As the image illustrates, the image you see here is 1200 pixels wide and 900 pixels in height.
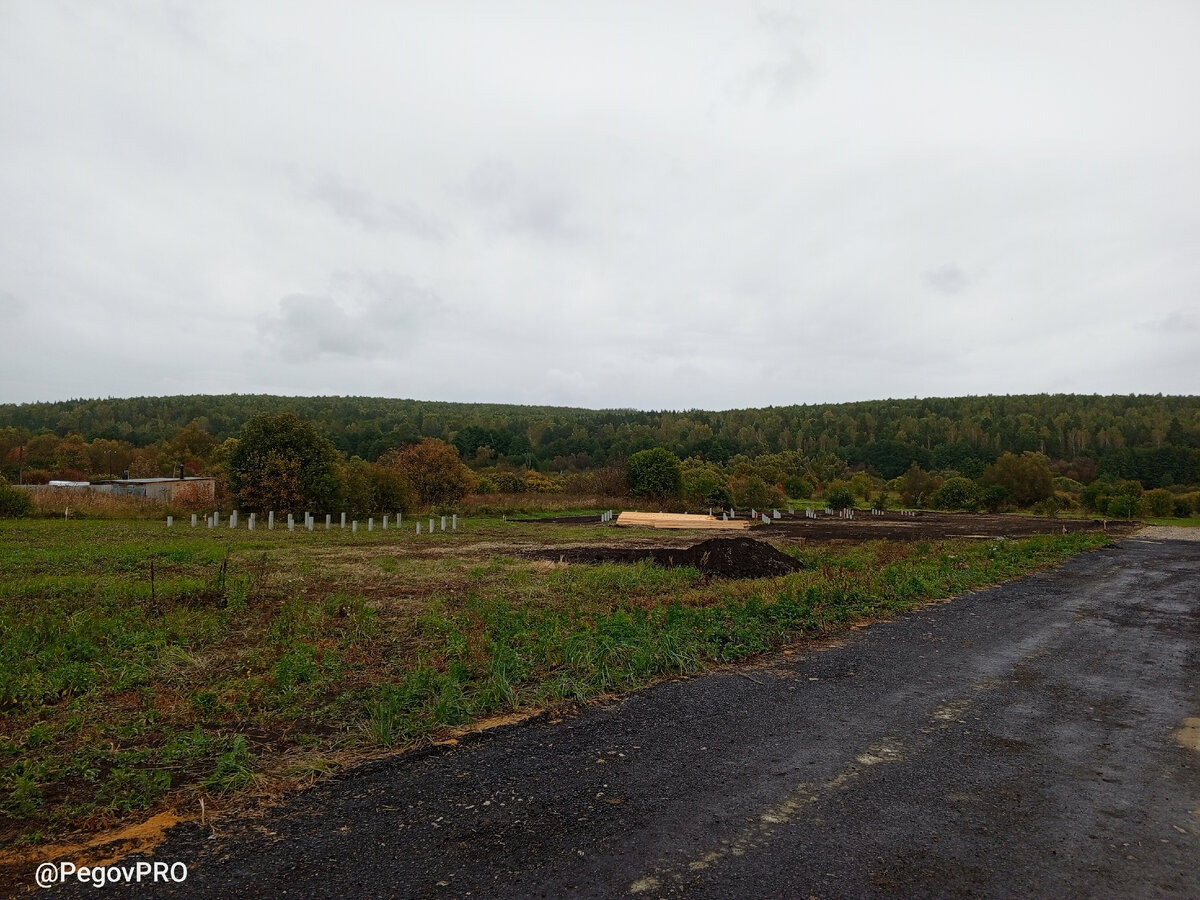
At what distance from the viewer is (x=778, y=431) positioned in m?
128

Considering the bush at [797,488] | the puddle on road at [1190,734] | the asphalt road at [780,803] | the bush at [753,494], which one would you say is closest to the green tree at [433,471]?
the bush at [753,494]

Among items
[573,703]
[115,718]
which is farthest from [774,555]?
[115,718]

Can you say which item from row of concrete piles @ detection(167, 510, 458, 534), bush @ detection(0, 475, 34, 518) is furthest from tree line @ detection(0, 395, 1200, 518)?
bush @ detection(0, 475, 34, 518)

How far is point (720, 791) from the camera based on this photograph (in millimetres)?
4352

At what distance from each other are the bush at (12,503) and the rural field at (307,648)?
12998 mm

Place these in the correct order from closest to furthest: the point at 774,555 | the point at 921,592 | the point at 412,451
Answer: the point at 921,592
the point at 774,555
the point at 412,451

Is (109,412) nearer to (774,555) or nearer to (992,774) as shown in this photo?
(774,555)

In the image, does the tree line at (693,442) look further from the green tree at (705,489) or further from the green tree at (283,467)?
the green tree at (283,467)

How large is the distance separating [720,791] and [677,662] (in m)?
3.02

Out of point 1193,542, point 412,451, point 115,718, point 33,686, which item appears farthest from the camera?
point 412,451

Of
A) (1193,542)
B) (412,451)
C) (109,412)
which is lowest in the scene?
(1193,542)

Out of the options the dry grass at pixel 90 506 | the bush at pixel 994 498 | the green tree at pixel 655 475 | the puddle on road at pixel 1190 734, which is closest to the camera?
the puddle on road at pixel 1190 734

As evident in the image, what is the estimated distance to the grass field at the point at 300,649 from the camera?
461 centimetres

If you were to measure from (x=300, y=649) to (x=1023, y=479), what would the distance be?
63.4 metres
